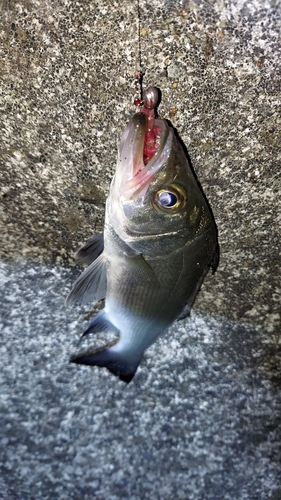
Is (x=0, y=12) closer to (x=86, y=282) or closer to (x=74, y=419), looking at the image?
(x=86, y=282)

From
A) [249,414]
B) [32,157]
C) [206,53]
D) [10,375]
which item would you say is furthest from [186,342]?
[206,53]

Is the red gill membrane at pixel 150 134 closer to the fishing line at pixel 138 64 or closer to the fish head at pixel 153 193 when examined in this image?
the fish head at pixel 153 193

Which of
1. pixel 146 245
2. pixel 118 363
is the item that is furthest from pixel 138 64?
pixel 118 363

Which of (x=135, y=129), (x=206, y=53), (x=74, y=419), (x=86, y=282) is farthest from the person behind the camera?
(x=74, y=419)

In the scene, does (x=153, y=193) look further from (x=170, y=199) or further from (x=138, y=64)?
(x=138, y=64)

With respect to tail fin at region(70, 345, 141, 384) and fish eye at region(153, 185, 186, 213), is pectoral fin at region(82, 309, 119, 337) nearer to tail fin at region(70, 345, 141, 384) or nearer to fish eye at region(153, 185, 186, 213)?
tail fin at region(70, 345, 141, 384)

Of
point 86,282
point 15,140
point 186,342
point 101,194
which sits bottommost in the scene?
point 186,342
